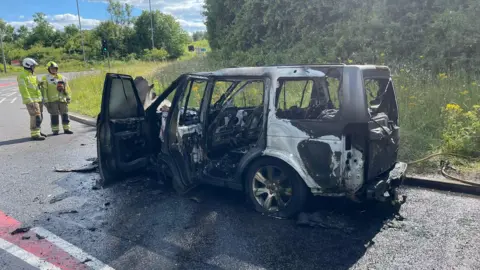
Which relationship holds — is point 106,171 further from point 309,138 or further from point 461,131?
point 461,131

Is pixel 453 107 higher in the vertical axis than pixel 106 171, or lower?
higher

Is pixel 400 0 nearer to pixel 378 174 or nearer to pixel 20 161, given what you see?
pixel 378 174

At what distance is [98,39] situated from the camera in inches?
2721

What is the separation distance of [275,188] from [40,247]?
2.36 m

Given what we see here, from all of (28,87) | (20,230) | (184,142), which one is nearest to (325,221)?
(184,142)

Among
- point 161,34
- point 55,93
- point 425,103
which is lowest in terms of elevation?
point 425,103

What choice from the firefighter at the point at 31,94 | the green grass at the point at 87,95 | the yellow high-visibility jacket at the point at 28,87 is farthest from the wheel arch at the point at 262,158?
the green grass at the point at 87,95

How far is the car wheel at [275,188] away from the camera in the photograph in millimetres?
3850

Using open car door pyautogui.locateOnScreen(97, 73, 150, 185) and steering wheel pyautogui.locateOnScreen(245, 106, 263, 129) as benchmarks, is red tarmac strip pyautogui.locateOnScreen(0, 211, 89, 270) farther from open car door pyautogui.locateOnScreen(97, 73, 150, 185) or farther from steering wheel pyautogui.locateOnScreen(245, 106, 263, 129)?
steering wheel pyautogui.locateOnScreen(245, 106, 263, 129)

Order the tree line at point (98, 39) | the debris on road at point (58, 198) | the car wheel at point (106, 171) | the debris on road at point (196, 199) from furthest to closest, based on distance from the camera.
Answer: the tree line at point (98, 39)
the car wheel at point (106, 171)
the debris on road at point (58, 198)
the debris on road at point (196, 199)

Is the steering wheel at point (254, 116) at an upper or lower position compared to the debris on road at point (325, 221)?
upper

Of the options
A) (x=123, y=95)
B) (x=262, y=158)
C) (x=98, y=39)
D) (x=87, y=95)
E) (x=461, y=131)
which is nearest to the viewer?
(x=262, y=158)

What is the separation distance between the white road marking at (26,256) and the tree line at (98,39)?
2443 inches

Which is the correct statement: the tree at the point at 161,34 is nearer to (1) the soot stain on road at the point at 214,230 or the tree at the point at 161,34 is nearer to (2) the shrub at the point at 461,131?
(2) the shrub at the point at 461,131
